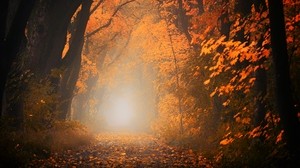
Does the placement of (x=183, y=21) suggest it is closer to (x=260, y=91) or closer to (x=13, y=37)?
(x=260, y=91)

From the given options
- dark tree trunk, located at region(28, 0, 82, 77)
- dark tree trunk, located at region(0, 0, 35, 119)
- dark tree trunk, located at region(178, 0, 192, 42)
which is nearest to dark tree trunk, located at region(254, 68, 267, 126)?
dark tree trunk, located at region(0, 0, 35, 119)

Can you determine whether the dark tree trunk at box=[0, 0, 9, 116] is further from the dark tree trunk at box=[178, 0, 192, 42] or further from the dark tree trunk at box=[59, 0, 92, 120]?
the dark tree trunk at box=[178, 0, 192, 42]

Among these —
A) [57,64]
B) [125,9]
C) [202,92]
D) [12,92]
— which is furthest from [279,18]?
[125,9]

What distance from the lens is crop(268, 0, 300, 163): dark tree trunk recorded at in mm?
7684

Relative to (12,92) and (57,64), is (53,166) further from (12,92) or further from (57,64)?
(57,64)

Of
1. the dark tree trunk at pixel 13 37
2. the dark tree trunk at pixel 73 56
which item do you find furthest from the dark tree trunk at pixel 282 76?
the dark tree trunk at pixel 73 56

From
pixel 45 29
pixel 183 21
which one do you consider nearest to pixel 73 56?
pixel 45 29

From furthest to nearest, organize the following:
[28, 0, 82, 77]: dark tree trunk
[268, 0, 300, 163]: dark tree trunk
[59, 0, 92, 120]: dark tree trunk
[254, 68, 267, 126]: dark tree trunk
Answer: [59, 0, 92, 120]: dark tree trunk
[28, 0, 82, 77]: dark tree trunk
[254, 68, 267, 126]: dark tree trunk
[268, 0, 300, 163]: dark tree trunk

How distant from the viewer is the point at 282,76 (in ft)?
25.4

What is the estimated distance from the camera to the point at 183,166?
37.9 feet

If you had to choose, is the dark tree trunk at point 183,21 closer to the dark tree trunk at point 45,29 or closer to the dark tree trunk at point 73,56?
the dark tree trunk at point 73,56

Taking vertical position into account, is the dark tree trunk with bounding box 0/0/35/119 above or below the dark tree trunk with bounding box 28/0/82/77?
below

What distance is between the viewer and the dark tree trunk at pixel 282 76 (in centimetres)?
768

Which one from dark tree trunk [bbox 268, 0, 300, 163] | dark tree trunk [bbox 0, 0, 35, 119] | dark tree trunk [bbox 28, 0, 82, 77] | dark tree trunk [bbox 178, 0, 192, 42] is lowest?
dark tree trunk [bbox 268, 0, 300, 163]
